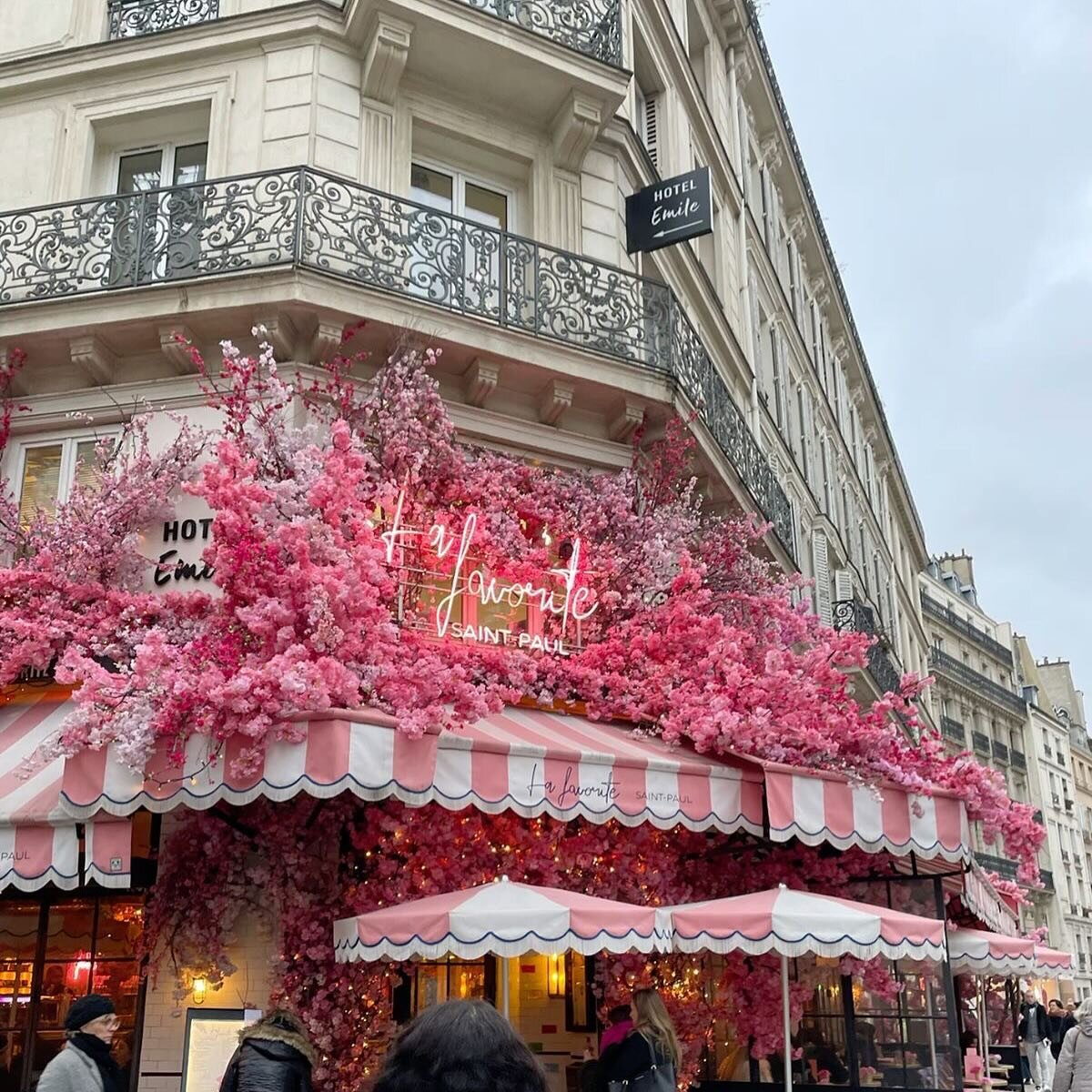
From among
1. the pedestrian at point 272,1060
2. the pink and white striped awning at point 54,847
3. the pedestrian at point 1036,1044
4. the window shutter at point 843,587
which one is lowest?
the pedestrian at point 1036,1044

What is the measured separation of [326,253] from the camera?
32.9ft

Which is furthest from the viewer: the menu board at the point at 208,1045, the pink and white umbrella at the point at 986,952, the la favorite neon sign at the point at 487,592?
the pink and white umbrella at the point at 986,952

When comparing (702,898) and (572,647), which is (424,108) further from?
(702,898)

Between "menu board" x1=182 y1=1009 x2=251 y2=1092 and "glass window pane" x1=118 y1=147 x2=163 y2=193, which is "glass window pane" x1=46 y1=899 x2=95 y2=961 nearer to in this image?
"menu board" x1=182 y1=1009 x2=251 y2=1092

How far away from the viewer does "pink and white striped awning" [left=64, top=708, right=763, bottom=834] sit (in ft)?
25.0

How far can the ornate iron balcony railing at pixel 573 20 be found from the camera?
38.2ft

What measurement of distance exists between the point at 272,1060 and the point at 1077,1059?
19.3ft

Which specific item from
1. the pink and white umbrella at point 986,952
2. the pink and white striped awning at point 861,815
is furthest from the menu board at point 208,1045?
the pink and white umbrella at point 986,952

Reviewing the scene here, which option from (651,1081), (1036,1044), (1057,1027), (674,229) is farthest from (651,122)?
(1057,1027)

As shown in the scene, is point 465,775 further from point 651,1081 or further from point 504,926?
point 651,1081

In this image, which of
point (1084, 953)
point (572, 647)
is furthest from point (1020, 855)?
point (1084, 953)

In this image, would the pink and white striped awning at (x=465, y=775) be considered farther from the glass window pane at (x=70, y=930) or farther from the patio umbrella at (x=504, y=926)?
the glass window pane at (x=70, y=930)

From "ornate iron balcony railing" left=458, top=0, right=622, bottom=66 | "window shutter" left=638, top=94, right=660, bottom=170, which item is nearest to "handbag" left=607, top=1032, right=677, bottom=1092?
"ornate iron balcony railing" left=458, top=0, right=622, bottom=66

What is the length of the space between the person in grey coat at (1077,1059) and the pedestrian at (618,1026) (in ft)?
10.5
